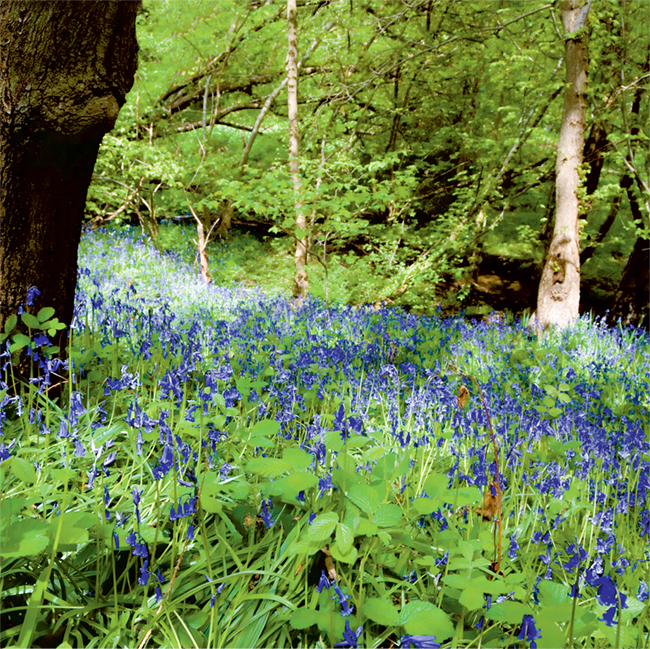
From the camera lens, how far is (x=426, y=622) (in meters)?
1.11

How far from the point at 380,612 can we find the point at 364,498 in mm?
310

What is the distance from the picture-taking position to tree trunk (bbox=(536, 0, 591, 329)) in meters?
6.02

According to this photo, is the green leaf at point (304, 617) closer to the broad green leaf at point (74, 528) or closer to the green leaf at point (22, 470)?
the broad green leaf at point (74, 528)

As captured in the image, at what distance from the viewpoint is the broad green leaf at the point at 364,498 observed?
1343mm

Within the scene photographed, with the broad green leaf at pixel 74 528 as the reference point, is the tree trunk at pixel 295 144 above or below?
above

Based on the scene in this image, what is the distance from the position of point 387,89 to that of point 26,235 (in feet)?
34.6

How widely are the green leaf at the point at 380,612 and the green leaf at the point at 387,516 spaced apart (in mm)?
205

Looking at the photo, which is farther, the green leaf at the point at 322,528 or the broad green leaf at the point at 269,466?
the broad green leaf at the point at 269,466

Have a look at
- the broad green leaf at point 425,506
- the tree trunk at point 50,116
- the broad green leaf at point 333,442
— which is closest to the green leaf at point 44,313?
the tree trunk at point 50,116

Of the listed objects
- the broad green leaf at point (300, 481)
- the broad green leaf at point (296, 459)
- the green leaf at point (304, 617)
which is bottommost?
the green leaf at point (304, 617)

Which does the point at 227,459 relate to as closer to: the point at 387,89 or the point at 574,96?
the point at 574,96

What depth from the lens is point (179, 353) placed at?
3086 mm

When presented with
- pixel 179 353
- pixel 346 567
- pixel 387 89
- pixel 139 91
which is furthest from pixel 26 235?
pixel 387 89

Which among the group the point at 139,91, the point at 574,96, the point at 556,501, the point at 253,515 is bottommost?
the point at 253,515
